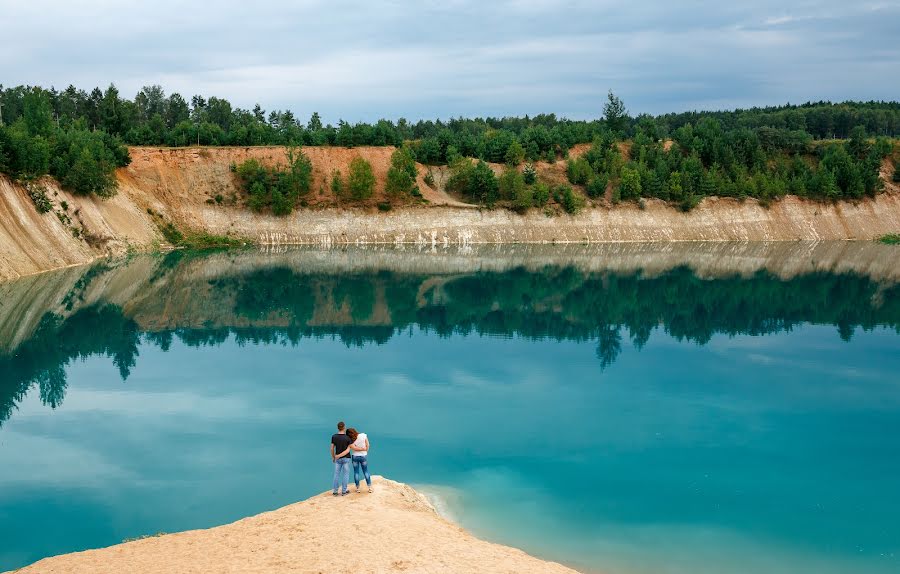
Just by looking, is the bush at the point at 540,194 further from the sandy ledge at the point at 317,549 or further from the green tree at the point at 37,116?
the sandy ledge at the point at 317,549

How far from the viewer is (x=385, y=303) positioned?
5509cm

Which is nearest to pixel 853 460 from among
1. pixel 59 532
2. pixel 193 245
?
pixel 59 532

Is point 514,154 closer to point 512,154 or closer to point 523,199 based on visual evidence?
point 512,154

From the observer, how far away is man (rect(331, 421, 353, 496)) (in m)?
19.1

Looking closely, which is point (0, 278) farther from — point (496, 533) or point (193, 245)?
point (496, 533)

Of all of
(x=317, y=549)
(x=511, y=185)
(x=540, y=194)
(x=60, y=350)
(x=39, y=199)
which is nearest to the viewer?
(x=317, y=549)

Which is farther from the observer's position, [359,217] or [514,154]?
[514,154]

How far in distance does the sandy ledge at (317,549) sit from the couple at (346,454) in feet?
2.81

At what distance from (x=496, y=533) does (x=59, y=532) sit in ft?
32.1

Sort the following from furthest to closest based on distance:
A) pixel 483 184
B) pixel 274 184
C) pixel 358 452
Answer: pixel 483 184
pixel 274 184
pixel 358 452

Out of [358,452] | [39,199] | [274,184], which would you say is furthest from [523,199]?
[358,452]

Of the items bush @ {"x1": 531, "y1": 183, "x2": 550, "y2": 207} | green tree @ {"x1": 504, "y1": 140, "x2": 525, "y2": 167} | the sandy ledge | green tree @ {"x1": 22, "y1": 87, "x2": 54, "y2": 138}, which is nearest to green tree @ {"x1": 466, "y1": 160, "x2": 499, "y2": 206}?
bush @ {"x1": 531, "y1": 183, "x2": 550, "y2": 207}

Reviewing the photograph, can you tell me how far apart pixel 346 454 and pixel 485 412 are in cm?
1076

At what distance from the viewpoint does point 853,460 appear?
25188mm
